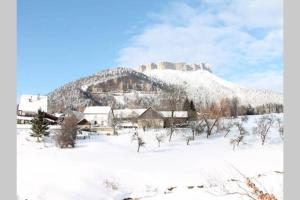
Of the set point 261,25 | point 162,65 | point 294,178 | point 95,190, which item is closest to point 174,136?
point 261,25

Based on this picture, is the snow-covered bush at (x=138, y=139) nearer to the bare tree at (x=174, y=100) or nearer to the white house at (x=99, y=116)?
the bare tree at (x=174, y=100)

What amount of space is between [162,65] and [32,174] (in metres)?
27.3

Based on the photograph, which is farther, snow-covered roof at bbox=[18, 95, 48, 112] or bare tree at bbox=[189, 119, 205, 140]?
bare tree at bbox=[189, 119, 205, 140]

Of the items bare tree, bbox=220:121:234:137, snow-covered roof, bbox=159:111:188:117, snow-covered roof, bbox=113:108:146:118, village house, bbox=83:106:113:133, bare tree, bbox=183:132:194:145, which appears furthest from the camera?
snow-covered roof, bbox=113:108:146:118

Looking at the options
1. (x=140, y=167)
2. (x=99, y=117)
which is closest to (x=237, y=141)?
(x=140, y=167)

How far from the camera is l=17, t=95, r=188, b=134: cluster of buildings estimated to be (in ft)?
36.2

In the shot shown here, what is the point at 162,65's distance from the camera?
33.2 meters

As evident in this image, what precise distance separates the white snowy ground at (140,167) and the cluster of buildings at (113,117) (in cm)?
83

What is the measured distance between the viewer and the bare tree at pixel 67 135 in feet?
29.6

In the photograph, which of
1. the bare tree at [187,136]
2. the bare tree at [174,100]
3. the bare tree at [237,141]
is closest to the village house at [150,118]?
the bare tree at [174,100]

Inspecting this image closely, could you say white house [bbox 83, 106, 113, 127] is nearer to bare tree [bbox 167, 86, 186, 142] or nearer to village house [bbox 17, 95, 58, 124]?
bare tree [bbox 167, 86, 186, 142]

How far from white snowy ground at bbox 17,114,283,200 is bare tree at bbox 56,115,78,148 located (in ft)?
0.66

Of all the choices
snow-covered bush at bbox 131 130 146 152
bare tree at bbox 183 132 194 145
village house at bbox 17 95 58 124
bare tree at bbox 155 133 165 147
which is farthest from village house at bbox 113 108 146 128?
village house at bbox 17 95 58 124

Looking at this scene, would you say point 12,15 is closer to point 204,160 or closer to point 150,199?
point 150,199
